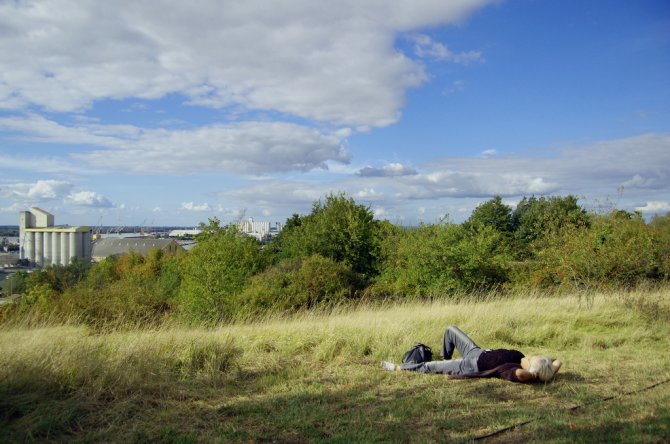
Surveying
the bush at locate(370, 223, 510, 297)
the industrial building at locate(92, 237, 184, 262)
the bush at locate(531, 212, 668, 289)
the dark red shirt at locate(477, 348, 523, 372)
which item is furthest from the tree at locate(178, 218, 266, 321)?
the industrial building at locate(92, 237, 184, 262)

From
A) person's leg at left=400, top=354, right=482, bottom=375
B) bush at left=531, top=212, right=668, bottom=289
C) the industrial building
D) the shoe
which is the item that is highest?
bush at left=531, top=212, right=668, bottom=289

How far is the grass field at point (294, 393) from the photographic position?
4.23 m

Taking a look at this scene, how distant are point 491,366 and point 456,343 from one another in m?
0.90

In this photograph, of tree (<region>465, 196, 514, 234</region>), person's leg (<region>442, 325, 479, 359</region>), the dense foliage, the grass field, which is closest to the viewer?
the grass field

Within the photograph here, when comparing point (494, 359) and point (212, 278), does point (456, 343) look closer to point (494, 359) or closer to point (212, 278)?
point (494, 359)

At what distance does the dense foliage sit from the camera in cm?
1438

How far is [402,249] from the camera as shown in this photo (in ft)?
97.8

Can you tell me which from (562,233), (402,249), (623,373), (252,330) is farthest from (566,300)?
(402,249)

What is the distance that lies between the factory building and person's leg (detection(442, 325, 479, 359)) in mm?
100098

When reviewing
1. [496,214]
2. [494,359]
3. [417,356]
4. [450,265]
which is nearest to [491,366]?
[494,359]

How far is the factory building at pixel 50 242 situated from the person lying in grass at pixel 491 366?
100530 mm

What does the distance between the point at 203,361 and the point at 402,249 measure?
2431cm

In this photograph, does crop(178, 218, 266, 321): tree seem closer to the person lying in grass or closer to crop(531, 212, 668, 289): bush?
crop(531, 212, 668, 289): bush

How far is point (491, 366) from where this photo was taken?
19.6 ft
